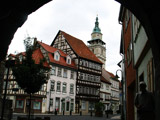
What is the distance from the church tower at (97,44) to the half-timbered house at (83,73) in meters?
31.1

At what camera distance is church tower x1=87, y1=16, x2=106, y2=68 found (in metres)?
78.6

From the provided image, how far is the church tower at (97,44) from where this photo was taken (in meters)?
78.6

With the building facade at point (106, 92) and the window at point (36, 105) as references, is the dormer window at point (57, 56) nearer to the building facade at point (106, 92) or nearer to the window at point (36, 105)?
the window at point (36, 105)

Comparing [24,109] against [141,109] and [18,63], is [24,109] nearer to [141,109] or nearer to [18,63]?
[18,63]

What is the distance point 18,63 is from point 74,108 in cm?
2667

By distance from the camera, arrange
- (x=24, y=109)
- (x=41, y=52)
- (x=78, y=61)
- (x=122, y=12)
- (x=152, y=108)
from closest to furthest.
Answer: (x=152, y=108)
(x=122, y=12)
(x=24, y=109)
(x=41, y=52)
(x=78, y=61)

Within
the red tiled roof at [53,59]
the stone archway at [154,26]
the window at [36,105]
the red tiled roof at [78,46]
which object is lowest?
the window at [36,105]

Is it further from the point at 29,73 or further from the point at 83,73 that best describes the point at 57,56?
the point at 29,73

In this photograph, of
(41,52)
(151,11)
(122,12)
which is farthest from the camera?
(41,52)

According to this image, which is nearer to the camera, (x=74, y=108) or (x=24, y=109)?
(x=24, y=109)

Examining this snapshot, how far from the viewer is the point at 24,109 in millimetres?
32594

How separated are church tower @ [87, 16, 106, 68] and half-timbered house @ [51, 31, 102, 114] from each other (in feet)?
102

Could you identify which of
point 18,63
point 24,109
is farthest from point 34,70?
point 24,109

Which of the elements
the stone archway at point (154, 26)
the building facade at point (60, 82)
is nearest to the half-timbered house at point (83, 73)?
the building facade at point (60, 82)
